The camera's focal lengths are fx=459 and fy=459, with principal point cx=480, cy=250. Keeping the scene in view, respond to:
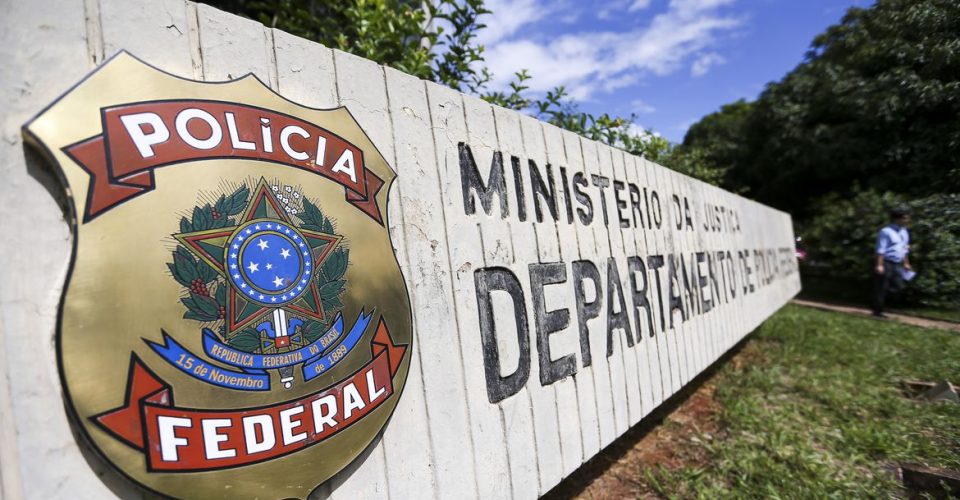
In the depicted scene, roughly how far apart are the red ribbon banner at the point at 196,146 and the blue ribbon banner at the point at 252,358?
0.96 ft

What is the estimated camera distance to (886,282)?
21.7ft

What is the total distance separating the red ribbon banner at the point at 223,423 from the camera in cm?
85

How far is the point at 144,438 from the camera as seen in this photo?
0.86 m

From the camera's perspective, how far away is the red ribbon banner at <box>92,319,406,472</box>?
0.85 metres

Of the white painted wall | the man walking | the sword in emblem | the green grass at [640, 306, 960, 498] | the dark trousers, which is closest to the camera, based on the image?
the white painted wall

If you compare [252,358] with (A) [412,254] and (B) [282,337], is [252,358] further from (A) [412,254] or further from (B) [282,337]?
(A) [412,254]

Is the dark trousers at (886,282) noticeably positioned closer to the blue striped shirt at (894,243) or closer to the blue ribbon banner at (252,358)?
the blue striped shirt at (894,243)

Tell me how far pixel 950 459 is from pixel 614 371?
2.32 meters

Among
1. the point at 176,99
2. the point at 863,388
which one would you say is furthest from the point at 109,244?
the point at 863,388

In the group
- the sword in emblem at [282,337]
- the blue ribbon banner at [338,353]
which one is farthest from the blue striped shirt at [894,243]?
the sword in emblem at [282,337]

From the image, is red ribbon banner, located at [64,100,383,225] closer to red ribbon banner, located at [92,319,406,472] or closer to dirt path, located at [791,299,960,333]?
red ribbon banner, located at [92,319,406,472]

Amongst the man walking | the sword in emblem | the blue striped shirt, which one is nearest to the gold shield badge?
the sword in emblem

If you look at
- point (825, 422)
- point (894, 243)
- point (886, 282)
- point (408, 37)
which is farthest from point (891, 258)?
point (408, 37)

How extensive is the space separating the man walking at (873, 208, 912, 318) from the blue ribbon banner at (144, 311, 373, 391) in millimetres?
5458
